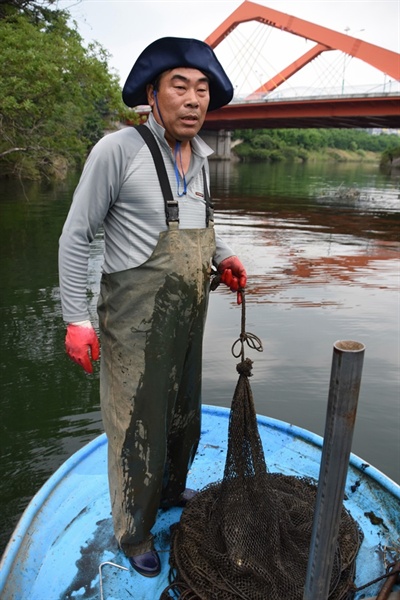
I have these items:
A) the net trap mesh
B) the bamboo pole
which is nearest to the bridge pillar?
the net trap mesh

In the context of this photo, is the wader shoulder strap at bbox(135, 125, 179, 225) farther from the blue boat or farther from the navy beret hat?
the blue boat

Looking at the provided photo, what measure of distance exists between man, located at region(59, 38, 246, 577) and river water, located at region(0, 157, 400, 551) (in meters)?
1.82

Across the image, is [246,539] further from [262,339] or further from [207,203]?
[262,339]

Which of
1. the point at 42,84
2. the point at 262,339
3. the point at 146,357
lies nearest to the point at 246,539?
the point at 146,357

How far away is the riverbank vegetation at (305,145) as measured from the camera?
2899 inches

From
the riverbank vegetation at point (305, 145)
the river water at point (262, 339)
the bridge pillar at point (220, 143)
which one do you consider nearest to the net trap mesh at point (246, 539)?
the river water at point (262, 339)

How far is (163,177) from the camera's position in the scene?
2229mm

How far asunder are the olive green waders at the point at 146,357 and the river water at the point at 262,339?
5.55 feet

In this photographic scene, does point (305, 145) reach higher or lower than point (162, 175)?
higher

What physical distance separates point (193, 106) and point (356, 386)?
4.93 feet

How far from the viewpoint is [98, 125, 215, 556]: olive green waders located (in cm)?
225

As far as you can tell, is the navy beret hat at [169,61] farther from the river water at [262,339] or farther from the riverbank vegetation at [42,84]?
the riverbank vegetation at [42,84]

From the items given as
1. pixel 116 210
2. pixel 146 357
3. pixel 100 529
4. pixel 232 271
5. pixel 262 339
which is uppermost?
pixel 116 210

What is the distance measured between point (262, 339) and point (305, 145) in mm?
89467
